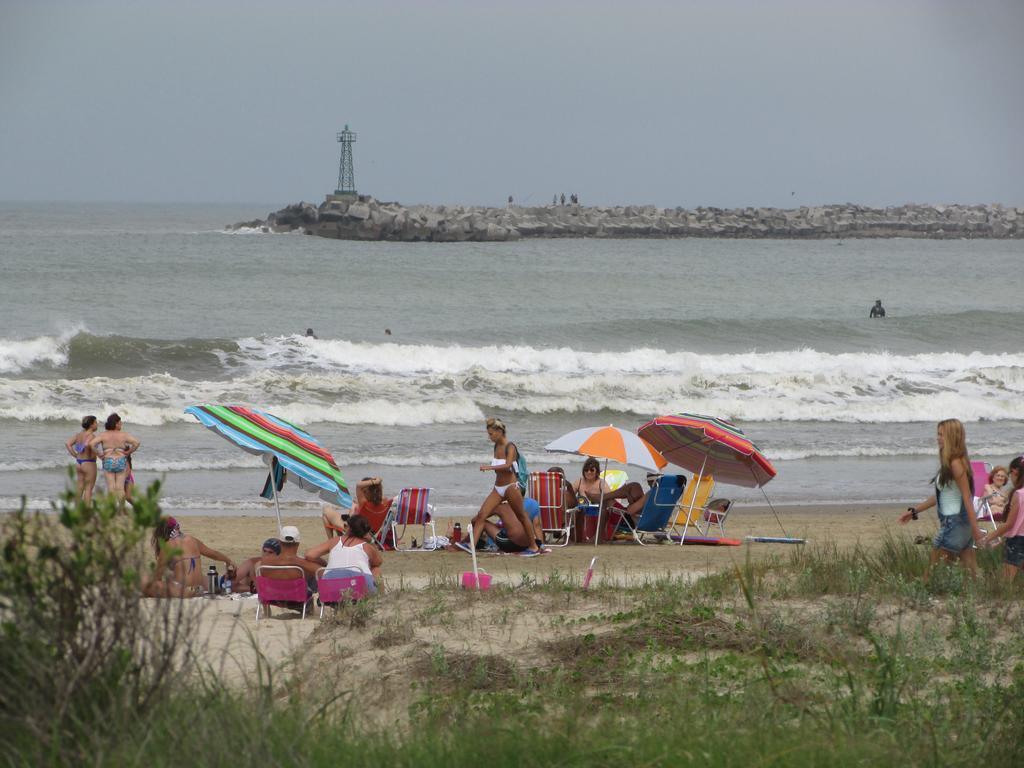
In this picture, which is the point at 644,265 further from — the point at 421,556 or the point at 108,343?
the point at 421,556

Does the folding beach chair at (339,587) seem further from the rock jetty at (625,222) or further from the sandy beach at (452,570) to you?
the rock jetty at (625,222)

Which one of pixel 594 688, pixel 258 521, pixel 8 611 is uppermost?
pixel 8 611

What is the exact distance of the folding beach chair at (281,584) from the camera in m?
7.09

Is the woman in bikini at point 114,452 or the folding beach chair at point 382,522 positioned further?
the woman in bikini at point 114,452

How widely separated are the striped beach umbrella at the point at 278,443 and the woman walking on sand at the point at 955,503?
448 cm

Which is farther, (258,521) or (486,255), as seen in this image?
(486,255)

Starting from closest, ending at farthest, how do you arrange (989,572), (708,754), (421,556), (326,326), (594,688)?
(708,754) → (594,688) → (989,572) → (421,556) → (326,326)

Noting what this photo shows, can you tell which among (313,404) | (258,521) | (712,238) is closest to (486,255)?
(712,238)

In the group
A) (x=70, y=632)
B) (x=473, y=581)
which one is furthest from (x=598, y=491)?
(x=70, y=632)

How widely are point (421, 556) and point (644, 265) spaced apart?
40.8 m

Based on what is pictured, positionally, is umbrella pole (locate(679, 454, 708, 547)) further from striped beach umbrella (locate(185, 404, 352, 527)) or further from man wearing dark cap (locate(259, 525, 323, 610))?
man wearing dark cap (locate(259, 525, 323, 610))

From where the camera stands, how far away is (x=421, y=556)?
10031 mm

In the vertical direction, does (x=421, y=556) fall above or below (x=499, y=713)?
below

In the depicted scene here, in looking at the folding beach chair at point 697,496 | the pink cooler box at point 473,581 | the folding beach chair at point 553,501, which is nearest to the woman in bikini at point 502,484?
the folding beach chair at point 553,501
